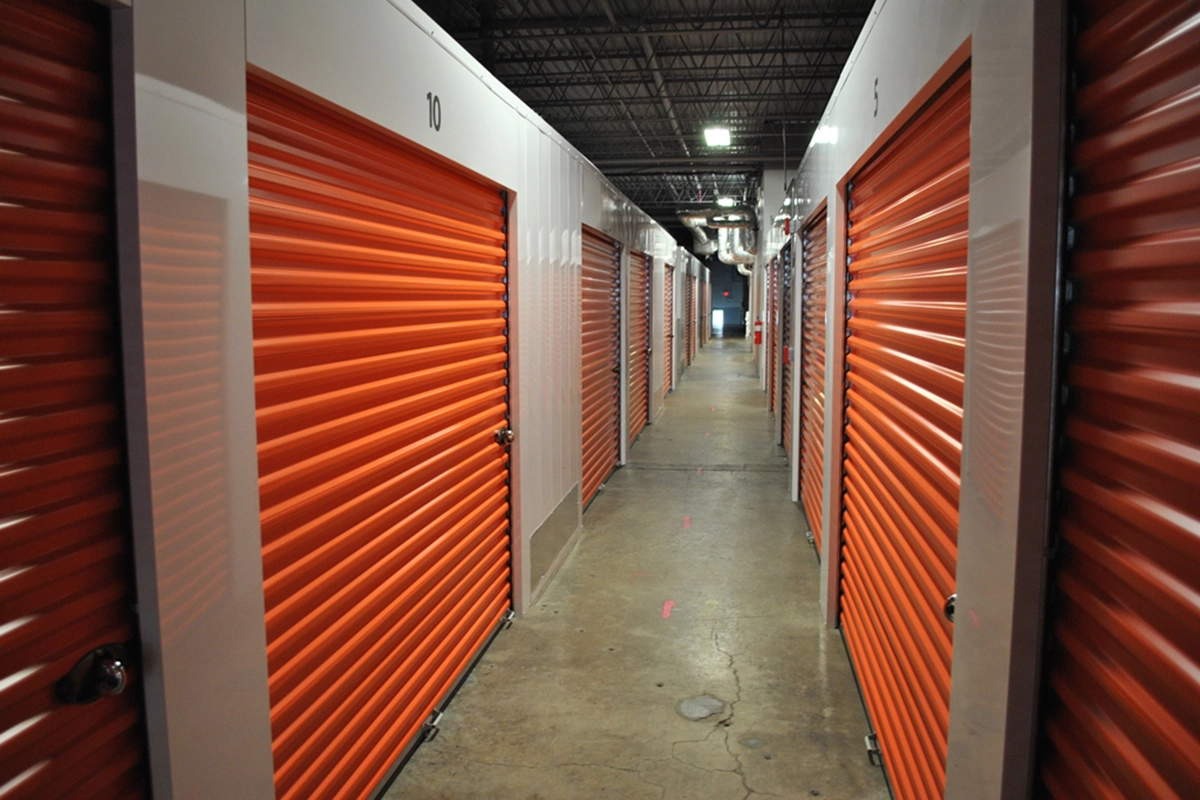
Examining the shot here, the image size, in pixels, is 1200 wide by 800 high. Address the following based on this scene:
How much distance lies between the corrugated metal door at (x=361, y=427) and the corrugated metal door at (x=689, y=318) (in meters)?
15.4

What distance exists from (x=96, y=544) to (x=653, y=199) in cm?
2372

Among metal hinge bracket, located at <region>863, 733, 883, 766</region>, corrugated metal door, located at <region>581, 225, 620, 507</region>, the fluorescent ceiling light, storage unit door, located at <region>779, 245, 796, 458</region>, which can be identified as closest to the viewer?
metal hinge bracket, located at <region>863, 733, 883, 766</region>

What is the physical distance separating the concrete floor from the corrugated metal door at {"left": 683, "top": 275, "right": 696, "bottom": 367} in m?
13.2

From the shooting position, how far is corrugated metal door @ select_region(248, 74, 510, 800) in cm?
228

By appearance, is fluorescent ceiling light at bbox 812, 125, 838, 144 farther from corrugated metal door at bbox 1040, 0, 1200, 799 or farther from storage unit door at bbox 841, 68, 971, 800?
corrugated metal door at bbox 1040, 0, 1200, 799

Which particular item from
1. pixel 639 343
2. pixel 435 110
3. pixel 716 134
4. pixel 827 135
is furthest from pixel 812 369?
pixel 716 134

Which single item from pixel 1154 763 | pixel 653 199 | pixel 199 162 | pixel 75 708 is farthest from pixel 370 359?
pixel 653 199

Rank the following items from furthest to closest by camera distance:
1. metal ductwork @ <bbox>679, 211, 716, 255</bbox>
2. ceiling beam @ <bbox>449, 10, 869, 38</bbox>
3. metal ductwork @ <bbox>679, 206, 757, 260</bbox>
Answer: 1. metal ductwork @ <bbox>679, 211, 716, 255</bbox>
2. metal ductwork @ <bbox>679, 206, 757, 260</bbox>
3. ceiling beam @ <bbox>449, 10, 869, 38</bbox>

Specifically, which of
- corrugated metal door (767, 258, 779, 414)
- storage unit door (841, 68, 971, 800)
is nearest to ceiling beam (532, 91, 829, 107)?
corrugated metal door (767, 258, 779, 414)

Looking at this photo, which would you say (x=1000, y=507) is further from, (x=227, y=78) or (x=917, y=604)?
(x=227, y=78)

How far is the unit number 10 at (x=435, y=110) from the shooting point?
308cm

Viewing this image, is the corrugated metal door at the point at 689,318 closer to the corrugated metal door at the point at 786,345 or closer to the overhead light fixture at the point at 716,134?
the overhead light fixture at the point at 716,134

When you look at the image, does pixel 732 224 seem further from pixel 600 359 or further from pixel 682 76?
pixel 600 359

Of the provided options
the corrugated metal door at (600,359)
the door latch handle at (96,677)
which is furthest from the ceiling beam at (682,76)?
Result: the door latch handle at (96,677)
